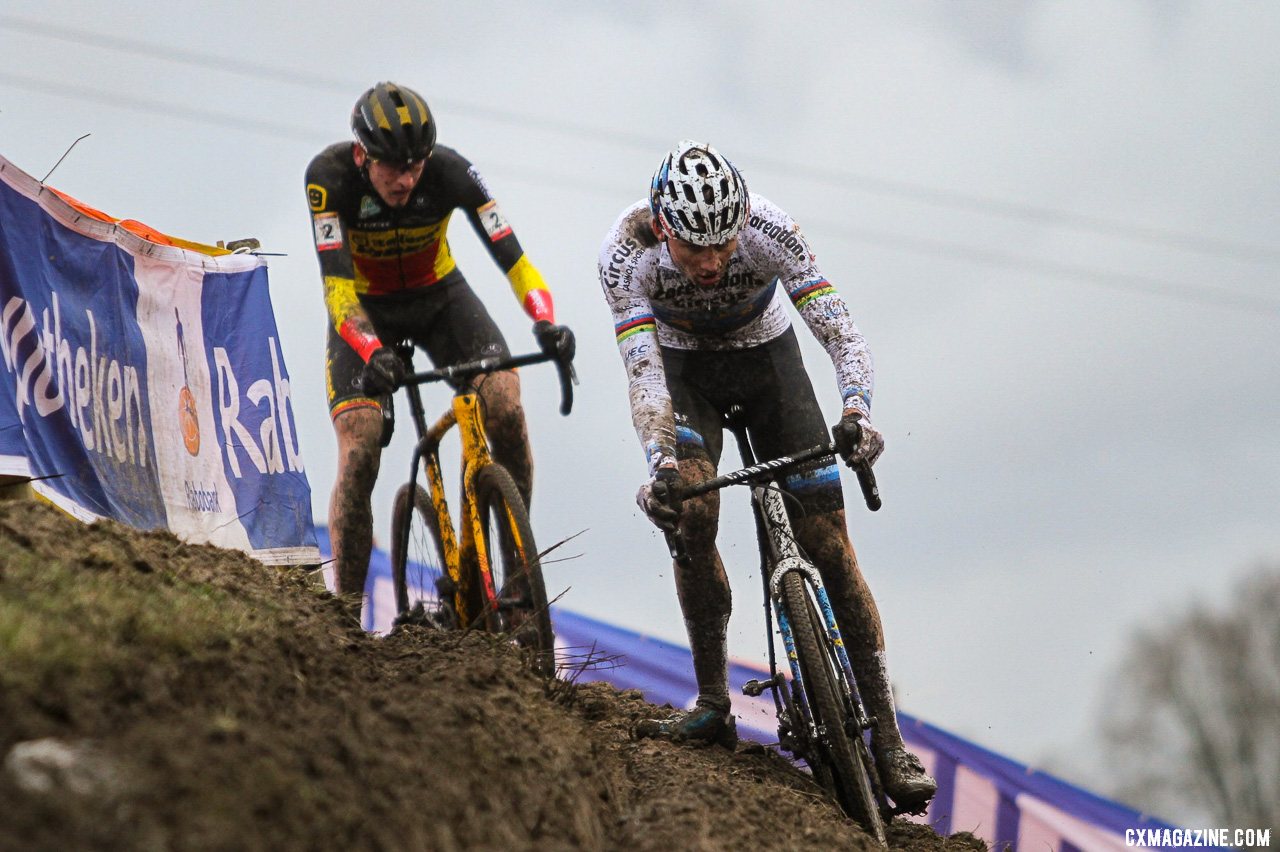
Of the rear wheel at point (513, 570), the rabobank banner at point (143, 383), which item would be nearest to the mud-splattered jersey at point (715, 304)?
the rear wheel at point (513, 570)

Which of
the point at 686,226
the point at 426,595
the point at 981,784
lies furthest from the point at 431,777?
the point at 981,784

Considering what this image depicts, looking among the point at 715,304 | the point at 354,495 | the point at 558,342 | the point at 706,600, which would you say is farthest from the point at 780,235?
the point at 354,495

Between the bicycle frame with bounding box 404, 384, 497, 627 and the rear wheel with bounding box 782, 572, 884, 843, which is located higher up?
the bicycle frame with bounding box 404, 384, 497, 627

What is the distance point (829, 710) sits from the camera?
19.2ft

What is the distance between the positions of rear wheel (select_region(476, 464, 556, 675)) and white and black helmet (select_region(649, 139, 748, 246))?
55.9 inches

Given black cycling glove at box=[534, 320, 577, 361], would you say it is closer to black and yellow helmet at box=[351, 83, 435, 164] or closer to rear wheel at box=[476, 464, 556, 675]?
rear wheel at box=[476, 464, 556, 675]

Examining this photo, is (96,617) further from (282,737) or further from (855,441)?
(855,441)

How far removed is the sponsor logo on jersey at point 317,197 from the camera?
277 inches

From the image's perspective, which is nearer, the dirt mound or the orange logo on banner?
the dirt mound

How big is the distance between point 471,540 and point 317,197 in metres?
1.80

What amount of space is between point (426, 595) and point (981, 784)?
4.68m

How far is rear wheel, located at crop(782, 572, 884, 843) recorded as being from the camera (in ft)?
19.2

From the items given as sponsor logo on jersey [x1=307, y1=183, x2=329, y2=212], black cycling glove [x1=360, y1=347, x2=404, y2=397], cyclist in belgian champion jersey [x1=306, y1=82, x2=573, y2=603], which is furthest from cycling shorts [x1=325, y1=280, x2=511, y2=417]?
black cycling glove [x1=360, y1=347, x2=404, y2=397]

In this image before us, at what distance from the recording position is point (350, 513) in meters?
7.16
